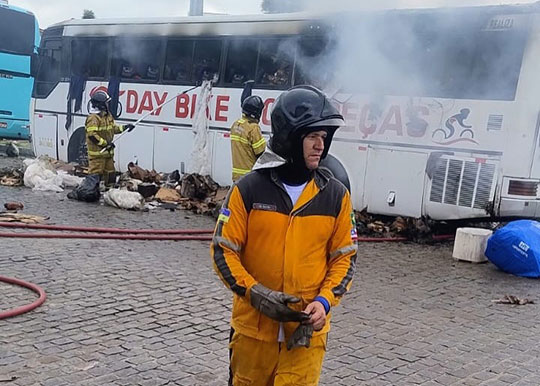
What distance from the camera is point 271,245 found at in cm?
261

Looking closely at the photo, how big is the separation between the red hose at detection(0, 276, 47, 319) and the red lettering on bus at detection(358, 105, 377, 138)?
544cm

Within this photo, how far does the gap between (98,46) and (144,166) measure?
2.85m

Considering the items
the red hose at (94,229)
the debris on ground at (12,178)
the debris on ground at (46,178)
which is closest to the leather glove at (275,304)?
the red hose at (94,229)

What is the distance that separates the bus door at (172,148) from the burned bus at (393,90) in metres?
0.02

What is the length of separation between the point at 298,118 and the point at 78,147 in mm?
11972

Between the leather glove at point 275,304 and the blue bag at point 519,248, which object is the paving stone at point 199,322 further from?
the leather glove at point 275,304

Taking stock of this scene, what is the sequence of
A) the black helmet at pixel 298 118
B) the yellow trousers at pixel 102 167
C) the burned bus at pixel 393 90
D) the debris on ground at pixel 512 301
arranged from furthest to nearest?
the yellow trousers at pixel 102 167 → the burned bus at pixel 393 90 → the debris on ground at pixel 512 301 → the black helmet at pixel 298 118

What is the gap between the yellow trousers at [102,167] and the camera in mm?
10711

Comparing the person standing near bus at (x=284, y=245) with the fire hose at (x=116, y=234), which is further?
the fire hose at (x=116, y=234)

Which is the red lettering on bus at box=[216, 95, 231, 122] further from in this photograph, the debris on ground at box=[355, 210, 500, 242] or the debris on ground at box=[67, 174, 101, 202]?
the debris on ground at box=[355, 210, 500, 242]

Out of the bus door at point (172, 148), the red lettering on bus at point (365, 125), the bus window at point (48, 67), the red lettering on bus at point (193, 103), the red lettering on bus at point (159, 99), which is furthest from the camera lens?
the bus window at point (48, 67)

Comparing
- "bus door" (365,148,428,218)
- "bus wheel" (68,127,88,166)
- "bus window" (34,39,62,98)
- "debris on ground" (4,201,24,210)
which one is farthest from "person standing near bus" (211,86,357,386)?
"bus window" (34,39,62,98)

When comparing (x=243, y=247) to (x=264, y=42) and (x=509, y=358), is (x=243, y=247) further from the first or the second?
(x=264, y=42)

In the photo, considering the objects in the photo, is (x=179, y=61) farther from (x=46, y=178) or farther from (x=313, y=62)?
(x=46, y=178)
